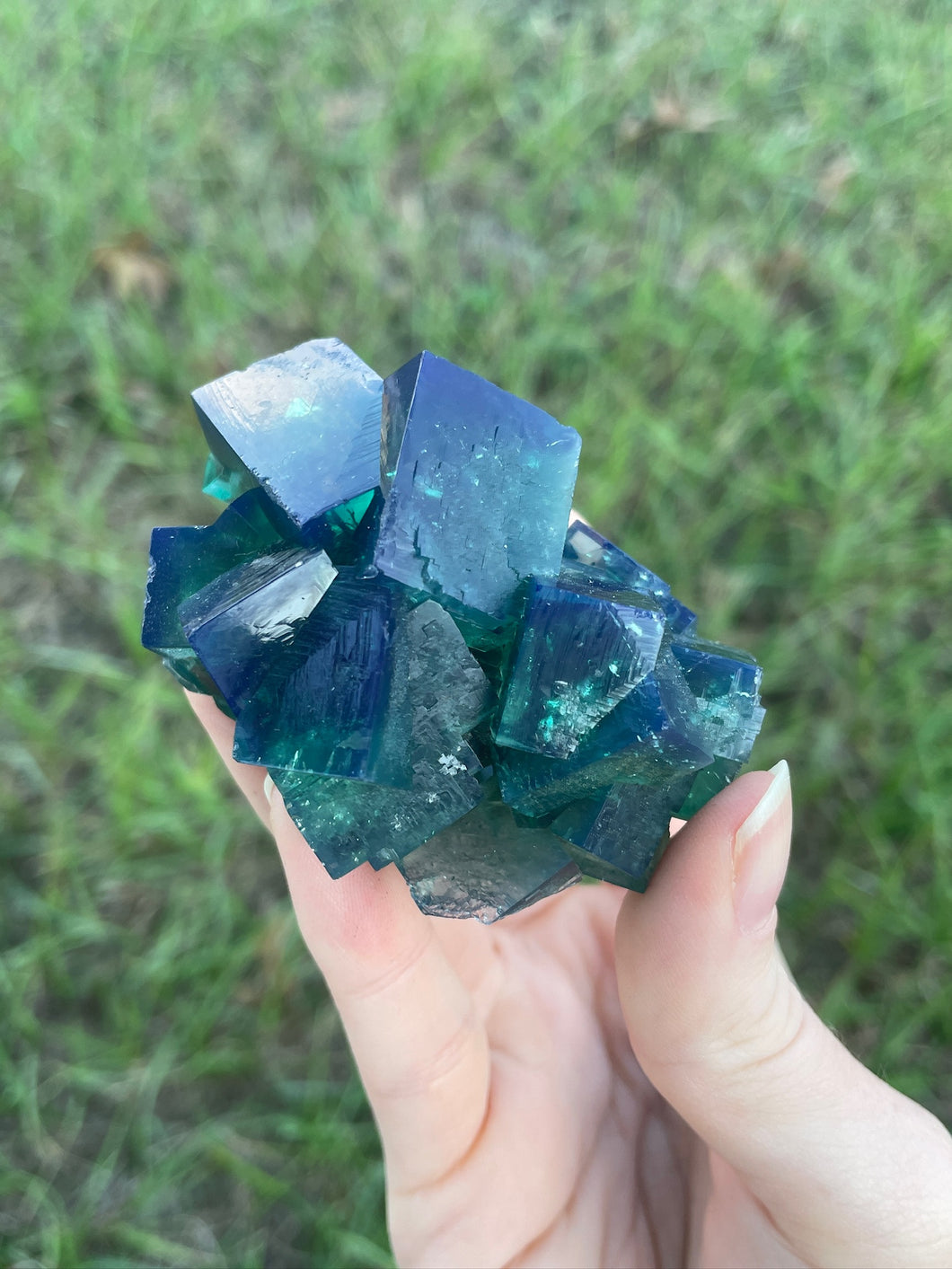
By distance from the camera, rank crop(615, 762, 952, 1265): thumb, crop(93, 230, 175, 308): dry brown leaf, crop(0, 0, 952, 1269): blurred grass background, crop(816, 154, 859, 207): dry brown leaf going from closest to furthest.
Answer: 1. crop(615, 762, 952, 1265): thumb
2. crop(0, 0, 952, 1269): blurred grass background
3. crop(93, 230, 175, 308): dry brown leaf
4. crop(816, 154, 859, 207): dry brown leaf

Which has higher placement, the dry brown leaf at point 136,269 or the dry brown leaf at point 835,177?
the dry brown leaf at point 835,177

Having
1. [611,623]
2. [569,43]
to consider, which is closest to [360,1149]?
[611,623]

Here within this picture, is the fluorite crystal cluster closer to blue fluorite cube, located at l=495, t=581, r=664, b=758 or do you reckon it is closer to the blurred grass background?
blue fluorite cube, located at l=495, t=581, r=664, b=758

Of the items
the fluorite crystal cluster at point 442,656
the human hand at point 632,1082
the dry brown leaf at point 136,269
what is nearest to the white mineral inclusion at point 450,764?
the fluorite crystal cluster at point 442,656

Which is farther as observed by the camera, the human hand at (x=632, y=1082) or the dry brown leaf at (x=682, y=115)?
the dry brown leaf at (x=682, y=115)

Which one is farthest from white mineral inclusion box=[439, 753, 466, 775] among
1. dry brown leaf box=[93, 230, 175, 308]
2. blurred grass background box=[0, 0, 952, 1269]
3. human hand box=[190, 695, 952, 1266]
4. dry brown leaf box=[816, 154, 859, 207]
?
dry brown leaf box=[816, 154, 859, 207]

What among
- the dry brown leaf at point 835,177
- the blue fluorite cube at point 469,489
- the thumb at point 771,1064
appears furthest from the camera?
the dry brown leaf at point 835,177

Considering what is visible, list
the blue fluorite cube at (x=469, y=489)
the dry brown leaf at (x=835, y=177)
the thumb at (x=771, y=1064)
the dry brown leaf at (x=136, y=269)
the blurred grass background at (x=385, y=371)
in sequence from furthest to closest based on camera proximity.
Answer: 1. the dry brown leaf at (x=835, y=177)
2. the dry brown leaf at (x=136, y=269)
3. the blurred grass background at (x=385, y=371)
4. the thumb at (x=771, y=1064)
5. the blue fluorite cube at (x=469, y=489)

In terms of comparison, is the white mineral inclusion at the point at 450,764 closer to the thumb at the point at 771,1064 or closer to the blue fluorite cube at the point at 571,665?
the blue fluorite cube at the point at 571,665
